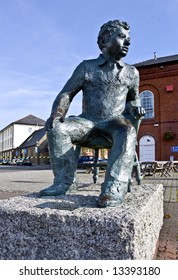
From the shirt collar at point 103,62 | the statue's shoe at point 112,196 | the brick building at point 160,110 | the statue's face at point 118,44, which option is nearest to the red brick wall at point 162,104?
the brick building at point 160,110

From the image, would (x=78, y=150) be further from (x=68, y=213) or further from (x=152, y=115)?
(x=152, y=115)

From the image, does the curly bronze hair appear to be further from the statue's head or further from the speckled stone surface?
the speckled stone surface

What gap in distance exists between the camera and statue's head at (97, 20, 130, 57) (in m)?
2.35

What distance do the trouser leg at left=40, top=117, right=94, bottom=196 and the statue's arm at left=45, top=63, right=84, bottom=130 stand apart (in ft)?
0.42

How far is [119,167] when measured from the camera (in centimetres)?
192

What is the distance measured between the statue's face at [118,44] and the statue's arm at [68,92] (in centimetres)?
29

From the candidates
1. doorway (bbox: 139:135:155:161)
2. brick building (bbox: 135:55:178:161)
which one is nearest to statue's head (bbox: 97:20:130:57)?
brick building (bbox: 135:55:178:161)

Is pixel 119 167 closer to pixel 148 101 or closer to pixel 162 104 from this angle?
pixel 162 104

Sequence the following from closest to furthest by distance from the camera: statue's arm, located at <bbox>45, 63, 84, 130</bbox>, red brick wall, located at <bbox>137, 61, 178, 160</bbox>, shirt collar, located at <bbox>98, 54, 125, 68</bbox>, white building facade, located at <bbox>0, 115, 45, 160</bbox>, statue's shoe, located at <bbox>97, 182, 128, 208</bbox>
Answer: statue's shoe, located at <bbox>97, 182, 128, 208</bbox> → statue's arm, located at <bbox>45, 63, 84, 130</bbox> → shirt collar, located at <bbox>98, 54, 125, 68</bbox> → red brick wall, located at <bbox>137, 61, 178, 160</bbox> → white building facade, located at <bbox>0, 115, 45, 160</bbox>

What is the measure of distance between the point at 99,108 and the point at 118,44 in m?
0.58

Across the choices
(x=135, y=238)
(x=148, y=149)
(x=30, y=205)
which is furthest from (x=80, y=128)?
(x=148, y=149)

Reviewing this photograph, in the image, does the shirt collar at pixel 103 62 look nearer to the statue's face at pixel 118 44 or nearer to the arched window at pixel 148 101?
the statue's face at pixel 118 44

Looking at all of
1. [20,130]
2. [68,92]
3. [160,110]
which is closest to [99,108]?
[68,92]

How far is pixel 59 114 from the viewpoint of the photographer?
226 cm
